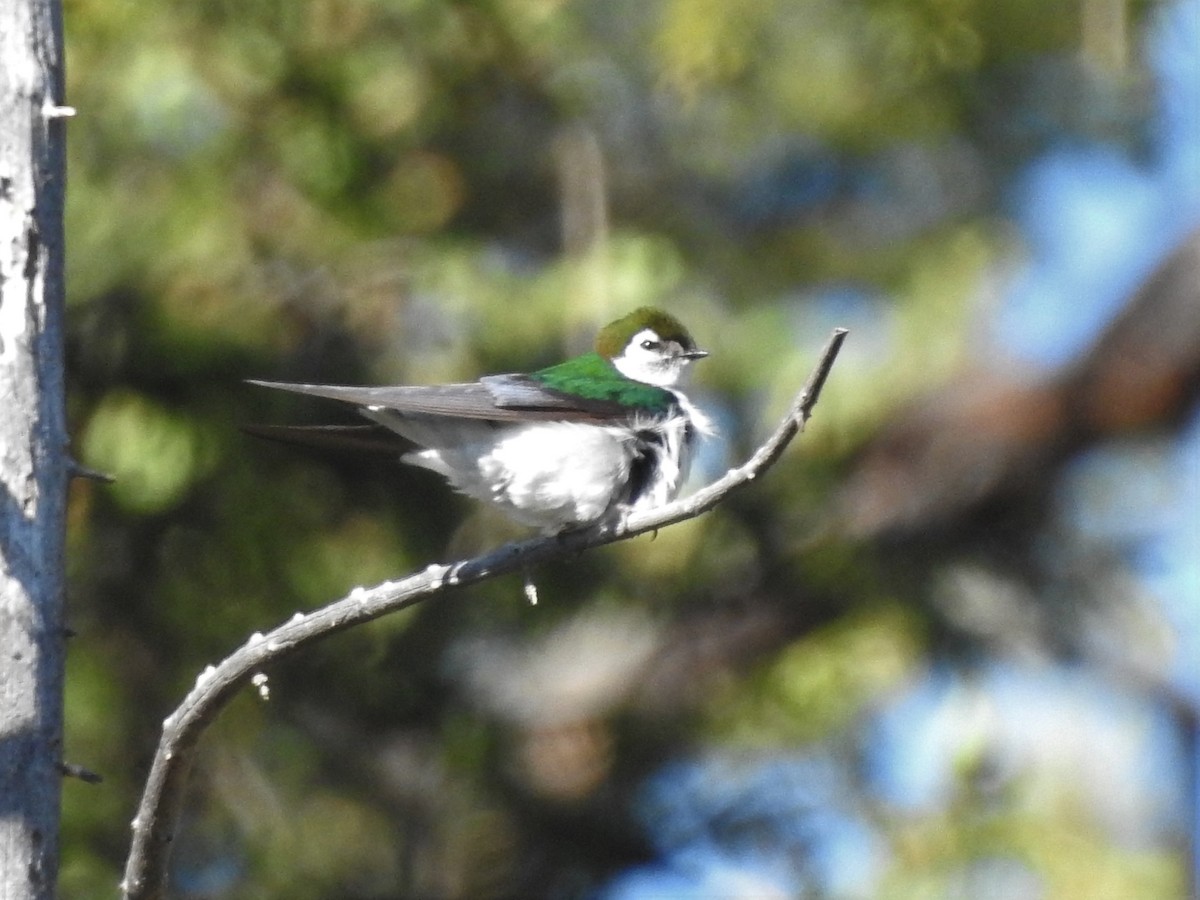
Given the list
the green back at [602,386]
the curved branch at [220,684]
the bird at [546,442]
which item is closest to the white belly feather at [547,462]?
the bird at [546,442]

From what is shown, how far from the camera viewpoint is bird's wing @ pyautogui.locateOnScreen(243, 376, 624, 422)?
13.0 ft

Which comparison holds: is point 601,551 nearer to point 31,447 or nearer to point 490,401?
point 490,401

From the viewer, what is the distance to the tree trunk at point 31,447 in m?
3.09

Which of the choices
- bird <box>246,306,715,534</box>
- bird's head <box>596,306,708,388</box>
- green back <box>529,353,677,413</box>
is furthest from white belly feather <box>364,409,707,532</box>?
bird's head <box>596,306,708,388</box>

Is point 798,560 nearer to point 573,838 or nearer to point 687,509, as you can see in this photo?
point 573,838

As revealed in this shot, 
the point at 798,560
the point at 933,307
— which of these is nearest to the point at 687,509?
the point at 798,560

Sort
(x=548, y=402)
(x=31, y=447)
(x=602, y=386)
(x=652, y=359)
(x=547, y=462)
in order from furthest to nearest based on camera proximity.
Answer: (x=652, y=359) < (x=602, y=386) < (x=548, y=402) < (x=547, y=462) < (x=31, y=447)

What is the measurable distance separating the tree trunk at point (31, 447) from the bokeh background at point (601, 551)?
2332 millimetres

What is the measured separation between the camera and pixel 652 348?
519 cm

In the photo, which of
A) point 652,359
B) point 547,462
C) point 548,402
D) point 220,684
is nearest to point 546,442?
point 547,462

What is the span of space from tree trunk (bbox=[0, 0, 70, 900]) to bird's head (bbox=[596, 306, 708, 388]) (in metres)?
2.16

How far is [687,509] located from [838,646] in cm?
359

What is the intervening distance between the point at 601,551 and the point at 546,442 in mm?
2076

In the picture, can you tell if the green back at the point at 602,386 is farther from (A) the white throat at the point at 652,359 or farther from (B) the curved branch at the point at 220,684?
(B) the curved branch at the point at 220,684
